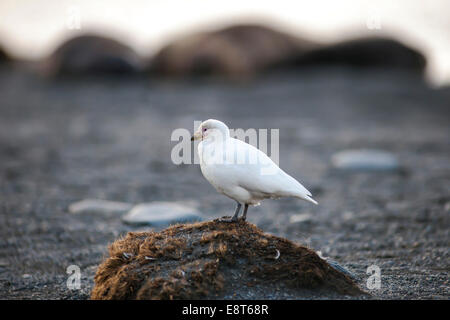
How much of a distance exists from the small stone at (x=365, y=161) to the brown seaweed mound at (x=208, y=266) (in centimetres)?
908

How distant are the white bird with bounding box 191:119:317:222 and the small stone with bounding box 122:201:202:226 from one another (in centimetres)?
363

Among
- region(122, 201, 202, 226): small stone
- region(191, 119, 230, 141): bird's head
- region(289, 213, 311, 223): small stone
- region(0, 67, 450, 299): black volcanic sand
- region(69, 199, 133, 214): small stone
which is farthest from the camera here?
region(69, 199, 133, 214): small stone

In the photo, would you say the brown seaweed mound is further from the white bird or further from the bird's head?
the bird's head

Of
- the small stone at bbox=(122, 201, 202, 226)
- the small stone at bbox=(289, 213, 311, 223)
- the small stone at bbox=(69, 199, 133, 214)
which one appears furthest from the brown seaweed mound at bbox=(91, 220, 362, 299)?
the small stone at bbox=(69, 199, 133, 214)

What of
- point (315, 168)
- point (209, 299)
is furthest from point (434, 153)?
point (209, 299)

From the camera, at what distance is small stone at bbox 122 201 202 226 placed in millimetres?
10617

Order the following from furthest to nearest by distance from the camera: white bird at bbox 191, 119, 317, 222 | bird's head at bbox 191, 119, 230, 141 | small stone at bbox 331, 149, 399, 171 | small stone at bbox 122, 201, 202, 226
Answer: small stone at bbox 331, 149, 399, 171
small stone at bbox 122, 201, 202, 226
bird's head at bbox 191, 119, 230, 141
white bird at bbox 191, 119, 317, 222

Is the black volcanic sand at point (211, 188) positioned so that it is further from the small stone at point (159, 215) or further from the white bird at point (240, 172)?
the white bird at point (240, 172)

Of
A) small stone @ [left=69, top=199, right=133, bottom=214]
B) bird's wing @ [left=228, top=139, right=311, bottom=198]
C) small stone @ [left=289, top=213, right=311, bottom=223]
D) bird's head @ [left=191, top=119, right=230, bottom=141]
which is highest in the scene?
bird's head @ [left=191, top=119, right=230, bottom=141]

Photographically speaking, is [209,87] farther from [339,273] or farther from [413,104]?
[339,273]

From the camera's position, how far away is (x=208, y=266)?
6.30m

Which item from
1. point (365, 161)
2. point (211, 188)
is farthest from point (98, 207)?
point (365, 161)
